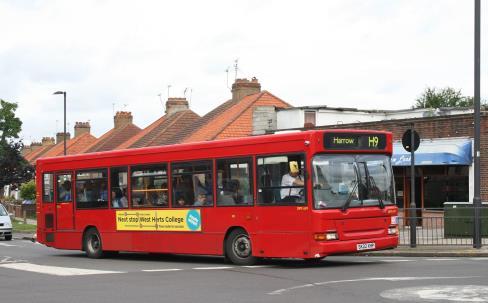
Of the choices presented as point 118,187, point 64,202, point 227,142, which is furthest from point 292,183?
point 64,202

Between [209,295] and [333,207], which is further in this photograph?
[333,207]

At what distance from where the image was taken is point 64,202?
75.2 ft

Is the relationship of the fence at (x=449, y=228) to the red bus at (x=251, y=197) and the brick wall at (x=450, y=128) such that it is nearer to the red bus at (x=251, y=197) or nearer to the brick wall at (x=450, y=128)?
the brick wall at (x=450, y=128)

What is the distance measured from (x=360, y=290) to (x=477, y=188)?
965cm

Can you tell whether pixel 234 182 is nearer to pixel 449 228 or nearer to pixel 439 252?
pixel 439 252

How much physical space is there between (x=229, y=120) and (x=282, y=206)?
96.8 feet

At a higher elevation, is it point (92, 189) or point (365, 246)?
point (92, 189)

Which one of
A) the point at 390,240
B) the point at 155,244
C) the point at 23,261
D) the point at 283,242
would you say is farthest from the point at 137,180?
the point at 390,240

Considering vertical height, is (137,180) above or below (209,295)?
above

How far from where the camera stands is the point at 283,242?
55.5ft

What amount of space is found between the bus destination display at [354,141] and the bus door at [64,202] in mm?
8882

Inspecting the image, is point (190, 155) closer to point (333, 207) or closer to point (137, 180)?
point (137, 180)

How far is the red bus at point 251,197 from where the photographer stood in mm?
16500

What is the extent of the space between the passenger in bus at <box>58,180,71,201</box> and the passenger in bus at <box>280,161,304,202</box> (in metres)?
8.08
